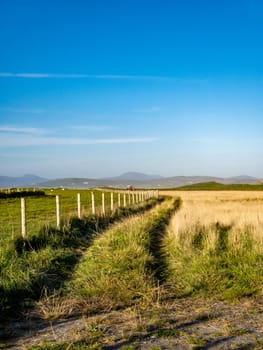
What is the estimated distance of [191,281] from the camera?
9211 millimetres

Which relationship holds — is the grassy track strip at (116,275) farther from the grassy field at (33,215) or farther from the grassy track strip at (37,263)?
the grassy field at (33,215)

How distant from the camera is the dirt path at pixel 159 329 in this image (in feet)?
19.2

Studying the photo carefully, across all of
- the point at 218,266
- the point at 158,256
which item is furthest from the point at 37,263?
the point at 218,266

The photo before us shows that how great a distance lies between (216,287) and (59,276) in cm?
373

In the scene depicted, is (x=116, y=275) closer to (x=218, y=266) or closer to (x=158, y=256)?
(x=218, y=266)

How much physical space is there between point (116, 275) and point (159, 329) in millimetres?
3403

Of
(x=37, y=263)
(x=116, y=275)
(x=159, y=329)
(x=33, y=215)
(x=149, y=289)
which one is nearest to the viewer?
A: (x=159, y=329)

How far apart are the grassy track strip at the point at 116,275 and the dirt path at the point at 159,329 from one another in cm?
74

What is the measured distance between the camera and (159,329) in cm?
645

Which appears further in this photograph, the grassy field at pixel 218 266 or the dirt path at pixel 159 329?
the grassy field at pixel 218 266

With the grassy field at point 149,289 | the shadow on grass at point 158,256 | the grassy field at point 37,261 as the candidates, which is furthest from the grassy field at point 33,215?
the shadow on grass at point 158,256

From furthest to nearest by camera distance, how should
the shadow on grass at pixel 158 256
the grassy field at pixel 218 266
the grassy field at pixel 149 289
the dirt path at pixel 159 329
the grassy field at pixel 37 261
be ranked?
1. the shadow on grass at pixel 158 256
2. the grassy field at pixel 37 261
3. the grassy field at pixel 218 266
4. the grassy field at pixel 149 289
5. the dirt path at pixel 159 329

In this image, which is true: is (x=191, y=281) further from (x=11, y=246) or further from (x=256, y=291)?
(x=11, y=246)

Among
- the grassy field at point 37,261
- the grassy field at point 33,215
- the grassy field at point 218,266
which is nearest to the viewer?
the grassy field at point 218,266
